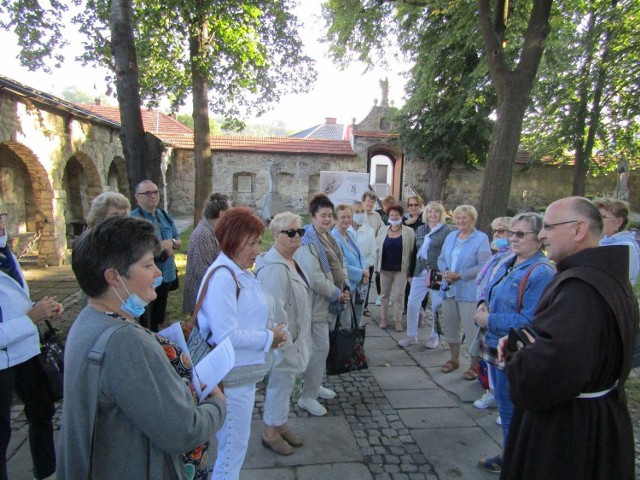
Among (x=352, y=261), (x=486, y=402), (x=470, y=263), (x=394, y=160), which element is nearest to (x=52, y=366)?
(x=352, y=261)

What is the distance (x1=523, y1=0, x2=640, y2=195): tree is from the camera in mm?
12711

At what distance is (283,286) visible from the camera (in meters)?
2.82

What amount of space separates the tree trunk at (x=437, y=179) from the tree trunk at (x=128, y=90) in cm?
1517

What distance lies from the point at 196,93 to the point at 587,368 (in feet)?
33.0

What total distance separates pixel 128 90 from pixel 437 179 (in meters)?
15.8

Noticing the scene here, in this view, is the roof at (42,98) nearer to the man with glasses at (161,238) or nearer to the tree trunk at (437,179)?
the man with glasses at (161,238)

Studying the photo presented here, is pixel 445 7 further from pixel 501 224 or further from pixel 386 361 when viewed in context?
pixel 386 361

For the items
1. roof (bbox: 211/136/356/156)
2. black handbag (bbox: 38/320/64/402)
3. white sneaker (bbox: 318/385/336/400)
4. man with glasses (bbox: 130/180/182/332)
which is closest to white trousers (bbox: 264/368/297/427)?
white sneaker (bbox: 318/385/336/400)

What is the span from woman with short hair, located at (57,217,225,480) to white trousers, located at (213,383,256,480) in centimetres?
81

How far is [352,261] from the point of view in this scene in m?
4.34

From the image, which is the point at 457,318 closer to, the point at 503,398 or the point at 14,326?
the point at 503,398

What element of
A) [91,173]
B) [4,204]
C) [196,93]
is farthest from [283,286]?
[91,173]

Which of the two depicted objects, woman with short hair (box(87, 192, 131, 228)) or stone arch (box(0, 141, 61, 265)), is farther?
stone arch (box(0, 141, 61, 265))

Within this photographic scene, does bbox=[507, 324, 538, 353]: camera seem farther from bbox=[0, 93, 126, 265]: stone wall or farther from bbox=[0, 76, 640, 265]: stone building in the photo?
bbox=[0, 93, 126, 265]: stone wall
